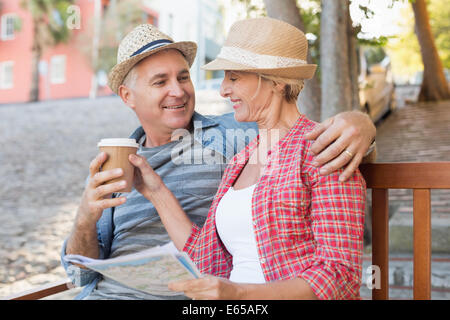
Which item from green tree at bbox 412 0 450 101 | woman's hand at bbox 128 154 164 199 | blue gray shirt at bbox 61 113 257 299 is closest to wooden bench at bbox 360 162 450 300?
blue gray shirt at bbox 61 113 257 299

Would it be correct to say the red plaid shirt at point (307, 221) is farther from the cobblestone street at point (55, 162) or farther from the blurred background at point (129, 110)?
the cobblestone street at point (55, 162)

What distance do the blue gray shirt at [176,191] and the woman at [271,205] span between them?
1.17ft

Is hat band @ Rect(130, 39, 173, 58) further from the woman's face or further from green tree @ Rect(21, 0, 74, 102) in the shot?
green tree @ Rect(21, 0, 74, 102)

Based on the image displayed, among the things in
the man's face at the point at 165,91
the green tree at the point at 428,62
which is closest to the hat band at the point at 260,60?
the man's face at the point at 165,91

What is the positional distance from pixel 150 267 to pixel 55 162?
10.1 meters

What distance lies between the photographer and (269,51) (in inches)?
75.0

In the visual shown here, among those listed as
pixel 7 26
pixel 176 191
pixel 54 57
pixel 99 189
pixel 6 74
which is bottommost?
pixel 176 191

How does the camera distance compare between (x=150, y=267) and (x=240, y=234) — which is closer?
(x=150, y=267)

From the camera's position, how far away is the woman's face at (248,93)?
1990 millimetres

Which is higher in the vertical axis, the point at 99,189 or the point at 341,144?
the point at 341,144

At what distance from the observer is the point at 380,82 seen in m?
10.6

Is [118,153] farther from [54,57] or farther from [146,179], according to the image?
[54,57]

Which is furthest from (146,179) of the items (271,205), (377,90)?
(377,90)

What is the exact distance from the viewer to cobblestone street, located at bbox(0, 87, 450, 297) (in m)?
5.65
